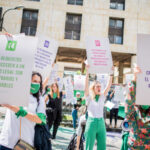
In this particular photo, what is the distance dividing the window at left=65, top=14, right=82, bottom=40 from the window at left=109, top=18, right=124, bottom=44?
3.99 metres

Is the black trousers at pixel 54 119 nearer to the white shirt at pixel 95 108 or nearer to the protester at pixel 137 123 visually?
the white shirt at pixel 95 108

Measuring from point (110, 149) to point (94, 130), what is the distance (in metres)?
2.49

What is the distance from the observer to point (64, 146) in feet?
18.6

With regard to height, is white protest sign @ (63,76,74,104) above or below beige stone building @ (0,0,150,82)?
below

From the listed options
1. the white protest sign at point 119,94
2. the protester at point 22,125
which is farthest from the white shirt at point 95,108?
the white protest sign at point 119,94

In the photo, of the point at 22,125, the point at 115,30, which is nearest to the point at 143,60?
the point at 22,125

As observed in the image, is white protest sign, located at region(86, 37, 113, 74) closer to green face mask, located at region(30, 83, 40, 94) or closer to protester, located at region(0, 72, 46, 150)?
green face mask, located at region(30, 83, 40, 94)

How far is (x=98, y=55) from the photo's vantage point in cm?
380

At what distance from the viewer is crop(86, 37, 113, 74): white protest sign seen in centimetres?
374

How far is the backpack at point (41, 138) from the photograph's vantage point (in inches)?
81.2

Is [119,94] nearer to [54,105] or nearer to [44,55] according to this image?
[54,105]

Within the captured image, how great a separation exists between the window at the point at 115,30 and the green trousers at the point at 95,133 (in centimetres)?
2248

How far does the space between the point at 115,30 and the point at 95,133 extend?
23256 mm

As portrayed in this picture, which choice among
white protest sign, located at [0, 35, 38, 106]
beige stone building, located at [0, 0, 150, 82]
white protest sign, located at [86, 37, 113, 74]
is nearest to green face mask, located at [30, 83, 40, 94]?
white protest sign, located at [0, 35, 38, 106]
